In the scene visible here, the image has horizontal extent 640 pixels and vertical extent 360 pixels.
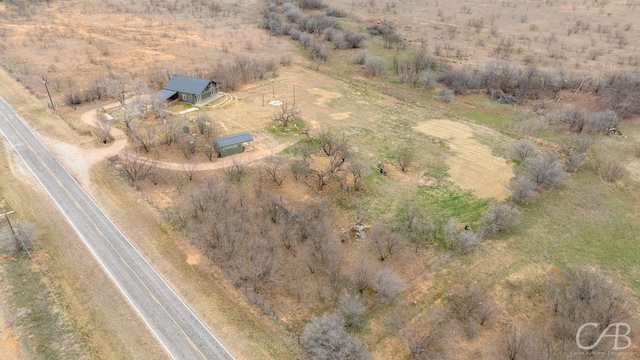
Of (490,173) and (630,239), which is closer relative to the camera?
(630,239)

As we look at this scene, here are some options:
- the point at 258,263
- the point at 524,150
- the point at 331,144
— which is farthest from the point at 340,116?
the point at 258,263

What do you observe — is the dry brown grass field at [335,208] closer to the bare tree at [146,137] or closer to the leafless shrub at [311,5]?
the bare tree at [146,137]

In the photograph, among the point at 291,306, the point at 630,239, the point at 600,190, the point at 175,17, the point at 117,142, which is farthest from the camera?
the point at 175,17

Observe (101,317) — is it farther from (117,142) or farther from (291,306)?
(117,142)

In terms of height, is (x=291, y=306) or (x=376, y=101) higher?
(x=376, y=101)

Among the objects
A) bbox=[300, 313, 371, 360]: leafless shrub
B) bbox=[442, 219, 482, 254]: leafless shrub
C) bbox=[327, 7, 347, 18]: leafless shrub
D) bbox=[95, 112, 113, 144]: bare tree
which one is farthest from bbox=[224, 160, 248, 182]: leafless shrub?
bbox=[327, 7, 347, 18]: leafless shrub

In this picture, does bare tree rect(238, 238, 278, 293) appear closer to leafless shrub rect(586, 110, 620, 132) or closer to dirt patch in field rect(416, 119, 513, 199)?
dirt patch in field rect(416, 119, 513, 199)

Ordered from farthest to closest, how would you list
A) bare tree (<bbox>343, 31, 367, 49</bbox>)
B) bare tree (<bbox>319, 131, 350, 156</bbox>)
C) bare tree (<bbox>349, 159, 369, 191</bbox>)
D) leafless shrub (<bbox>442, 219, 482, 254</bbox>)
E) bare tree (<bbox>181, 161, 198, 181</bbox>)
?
bare tree (<bbox>343, 31, 367, 49</bbox>) → bare tree (<bbox>319, 131, 350, 156</bbox>) → bare tree (<bbox>181, 161, 198, 181</bbox>) → bare tree (<bbox>349, 159, 369, 191</bbox>) → leafless shrub (<bbox>442, 219, 482, 254</bbox>)

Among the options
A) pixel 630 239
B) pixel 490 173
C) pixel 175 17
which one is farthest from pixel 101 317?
pixel 175 17
